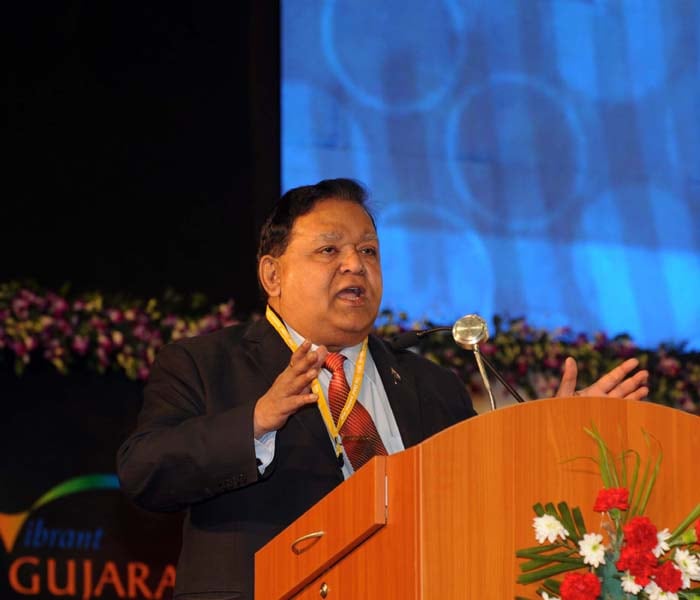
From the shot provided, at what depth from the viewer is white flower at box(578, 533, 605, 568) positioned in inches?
75.5

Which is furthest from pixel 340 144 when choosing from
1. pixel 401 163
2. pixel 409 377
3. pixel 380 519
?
pixel 380 519

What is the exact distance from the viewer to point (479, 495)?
1.97 m

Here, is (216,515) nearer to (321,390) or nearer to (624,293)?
(321,390)

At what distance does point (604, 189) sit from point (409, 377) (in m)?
4.00

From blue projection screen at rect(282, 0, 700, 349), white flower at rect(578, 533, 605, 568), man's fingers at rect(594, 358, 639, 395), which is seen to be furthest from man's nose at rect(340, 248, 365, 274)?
blue projection screen at rect(282, 0, 700, 349)

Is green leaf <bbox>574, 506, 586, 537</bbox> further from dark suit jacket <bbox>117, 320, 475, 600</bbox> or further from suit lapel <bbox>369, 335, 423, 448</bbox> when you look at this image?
suit lapel <bbox>369, 335, 423, 448</bbox>

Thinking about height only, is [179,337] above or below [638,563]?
above

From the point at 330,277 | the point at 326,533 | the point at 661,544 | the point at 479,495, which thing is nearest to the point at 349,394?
the point at 330,277

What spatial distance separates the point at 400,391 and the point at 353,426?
0.85 ft

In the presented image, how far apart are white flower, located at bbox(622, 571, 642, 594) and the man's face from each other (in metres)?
1.38

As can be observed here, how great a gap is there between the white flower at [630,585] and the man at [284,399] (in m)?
0.75

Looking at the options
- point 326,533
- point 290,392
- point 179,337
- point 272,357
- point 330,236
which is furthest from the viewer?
point 179,337

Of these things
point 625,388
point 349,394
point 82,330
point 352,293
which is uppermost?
point 82,330

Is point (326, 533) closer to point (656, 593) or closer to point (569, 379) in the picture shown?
point (656, 593)
